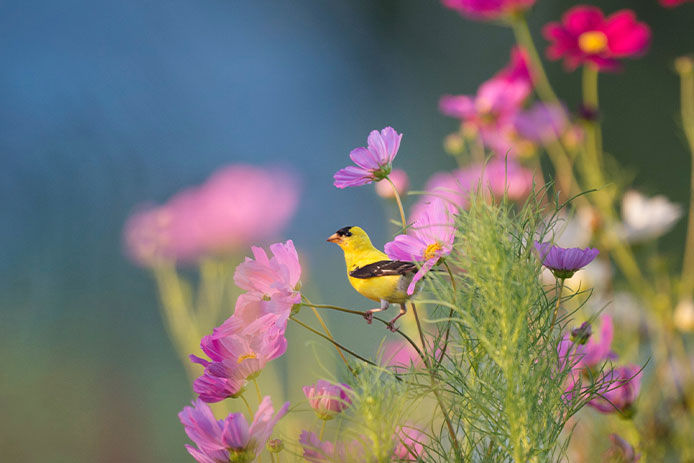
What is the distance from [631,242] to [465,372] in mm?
512

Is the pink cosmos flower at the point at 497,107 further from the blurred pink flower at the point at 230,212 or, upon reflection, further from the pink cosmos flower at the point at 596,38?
the blurred pink flower at the point at 230,212

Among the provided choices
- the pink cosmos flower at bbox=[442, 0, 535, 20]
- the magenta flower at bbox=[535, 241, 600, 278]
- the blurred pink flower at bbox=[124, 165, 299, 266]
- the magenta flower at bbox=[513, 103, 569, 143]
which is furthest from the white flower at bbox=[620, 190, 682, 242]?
the magenta flower at bbox=[535, 241, 600, 278]

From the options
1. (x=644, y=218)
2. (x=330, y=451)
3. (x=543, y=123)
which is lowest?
(x=330, y=451)

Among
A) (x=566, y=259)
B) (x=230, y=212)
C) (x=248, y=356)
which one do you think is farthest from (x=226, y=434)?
(x=230, y=212)

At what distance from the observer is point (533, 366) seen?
0.24 metres

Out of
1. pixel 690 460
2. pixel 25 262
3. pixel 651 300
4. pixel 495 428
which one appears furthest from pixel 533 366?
pixel 25 262

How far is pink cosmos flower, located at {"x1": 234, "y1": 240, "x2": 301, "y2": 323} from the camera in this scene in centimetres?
23

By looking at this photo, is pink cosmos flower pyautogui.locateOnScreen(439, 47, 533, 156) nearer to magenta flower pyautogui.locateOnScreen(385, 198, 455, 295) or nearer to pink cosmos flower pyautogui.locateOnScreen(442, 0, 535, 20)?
pink cosmos flower pyautogui.locateOnScreen(442, 0, 535, 20)

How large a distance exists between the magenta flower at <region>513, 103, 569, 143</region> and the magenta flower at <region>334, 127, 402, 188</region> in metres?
0.50

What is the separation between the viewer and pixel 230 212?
577mm

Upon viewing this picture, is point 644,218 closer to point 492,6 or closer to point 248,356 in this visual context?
point 492,6

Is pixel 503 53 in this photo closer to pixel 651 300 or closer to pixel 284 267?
pixel 651 300

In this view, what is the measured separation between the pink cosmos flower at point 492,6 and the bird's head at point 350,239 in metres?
0.49

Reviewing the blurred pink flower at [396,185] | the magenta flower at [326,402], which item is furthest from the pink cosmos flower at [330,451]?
the blurred pink flower at [396,185]
